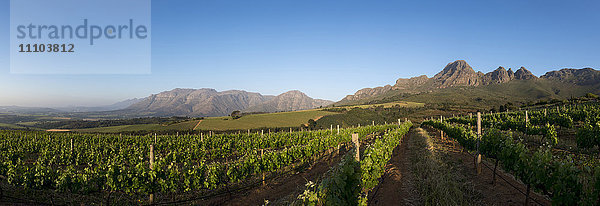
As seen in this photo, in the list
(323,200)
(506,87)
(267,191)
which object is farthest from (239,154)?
(506,87)

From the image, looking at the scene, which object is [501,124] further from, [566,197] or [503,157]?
[566,197]

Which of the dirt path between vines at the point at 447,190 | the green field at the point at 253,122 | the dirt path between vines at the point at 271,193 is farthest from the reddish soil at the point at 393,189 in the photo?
the green field at the point at 253,122

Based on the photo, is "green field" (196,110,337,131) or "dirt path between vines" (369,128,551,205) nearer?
"dirt path between vines" (369,128,551,205)

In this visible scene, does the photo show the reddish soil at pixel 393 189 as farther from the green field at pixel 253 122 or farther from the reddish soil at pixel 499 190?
the green field at pixel 253 122

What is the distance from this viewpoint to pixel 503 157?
7750 millimetres

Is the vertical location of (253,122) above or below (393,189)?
below

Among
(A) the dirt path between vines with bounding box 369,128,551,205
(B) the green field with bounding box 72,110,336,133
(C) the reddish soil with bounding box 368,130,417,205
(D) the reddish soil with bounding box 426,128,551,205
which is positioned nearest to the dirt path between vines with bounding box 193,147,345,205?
(C) the reddish soil with bounding box 368,130,417,205

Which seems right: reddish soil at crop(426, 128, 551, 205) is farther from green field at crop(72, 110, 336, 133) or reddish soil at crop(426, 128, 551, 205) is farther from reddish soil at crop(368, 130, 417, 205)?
green field at crop(72, 110, 336, 133)

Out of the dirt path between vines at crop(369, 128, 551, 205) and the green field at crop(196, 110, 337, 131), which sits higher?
the dirt path between vines at crop(369, 128, 551, 205)

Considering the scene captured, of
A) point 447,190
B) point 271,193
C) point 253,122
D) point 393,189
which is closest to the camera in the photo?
point 447,190

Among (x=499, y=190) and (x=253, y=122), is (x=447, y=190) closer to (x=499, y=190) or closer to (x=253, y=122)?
(x=499, y=190)

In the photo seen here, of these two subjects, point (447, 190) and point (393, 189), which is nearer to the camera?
point (447, 190)

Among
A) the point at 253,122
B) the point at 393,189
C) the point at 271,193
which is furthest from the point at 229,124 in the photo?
the point at 393,189

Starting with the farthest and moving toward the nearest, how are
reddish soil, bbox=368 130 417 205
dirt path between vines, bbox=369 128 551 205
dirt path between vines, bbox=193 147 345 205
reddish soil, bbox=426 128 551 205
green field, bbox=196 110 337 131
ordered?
green field, bbox=196 110 337 131
dirt path between vines, bbox=193 147 345 205
reddish soil, bbox=368 130 417 205
dirt path between vines, bbox=369 128 551 205
reddish soil, bbox=426 128 551 205
